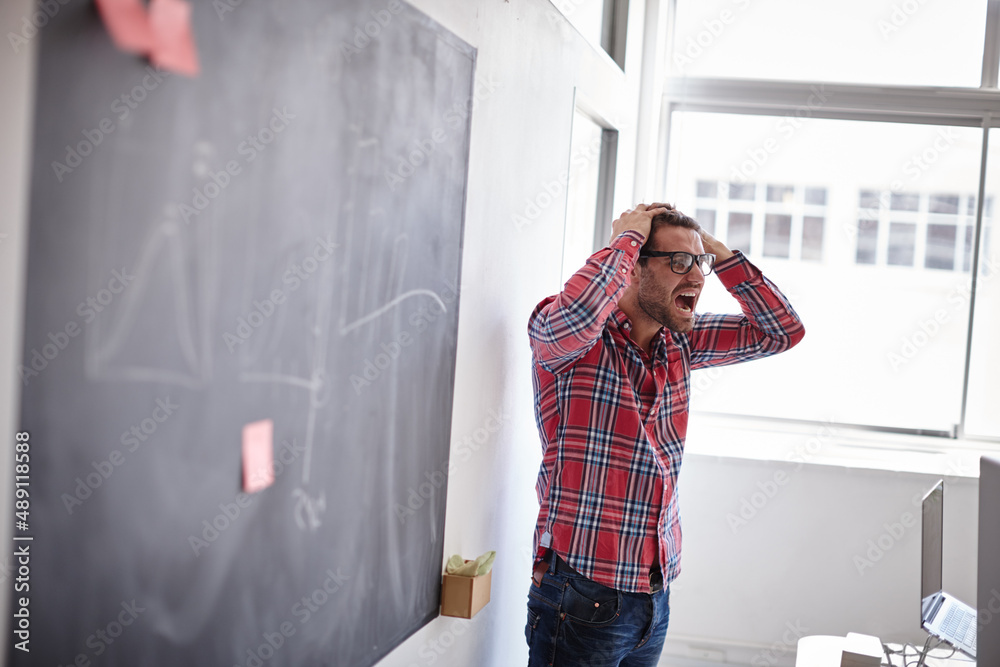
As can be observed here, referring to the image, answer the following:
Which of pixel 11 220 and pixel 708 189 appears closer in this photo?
pixel 11 220

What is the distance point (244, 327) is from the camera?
1.00 meters

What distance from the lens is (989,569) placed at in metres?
1.53

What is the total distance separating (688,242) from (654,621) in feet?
2.82

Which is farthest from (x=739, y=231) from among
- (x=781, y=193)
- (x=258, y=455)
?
(x=258, y=455)

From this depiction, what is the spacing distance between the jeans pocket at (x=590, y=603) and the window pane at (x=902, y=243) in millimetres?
2502

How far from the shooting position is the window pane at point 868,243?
3.66m

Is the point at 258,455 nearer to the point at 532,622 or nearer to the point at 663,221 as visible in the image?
the point at 532,622

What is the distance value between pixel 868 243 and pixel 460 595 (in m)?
2.70

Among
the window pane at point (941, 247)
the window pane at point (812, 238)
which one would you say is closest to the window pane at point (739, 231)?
the window pane at point (812, 238)

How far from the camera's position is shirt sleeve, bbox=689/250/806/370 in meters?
2.15

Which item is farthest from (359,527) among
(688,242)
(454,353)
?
(688,242)

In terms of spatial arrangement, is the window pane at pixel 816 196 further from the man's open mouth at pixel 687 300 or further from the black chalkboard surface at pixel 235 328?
the black chalkboard surface at pixel 235 328

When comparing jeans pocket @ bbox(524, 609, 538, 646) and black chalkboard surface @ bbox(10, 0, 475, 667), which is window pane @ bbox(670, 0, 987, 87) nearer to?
black chalkboard surface @ bbox(10, 0, 475, 667)

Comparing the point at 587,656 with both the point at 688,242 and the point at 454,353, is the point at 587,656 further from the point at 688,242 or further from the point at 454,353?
the point at 688,242
